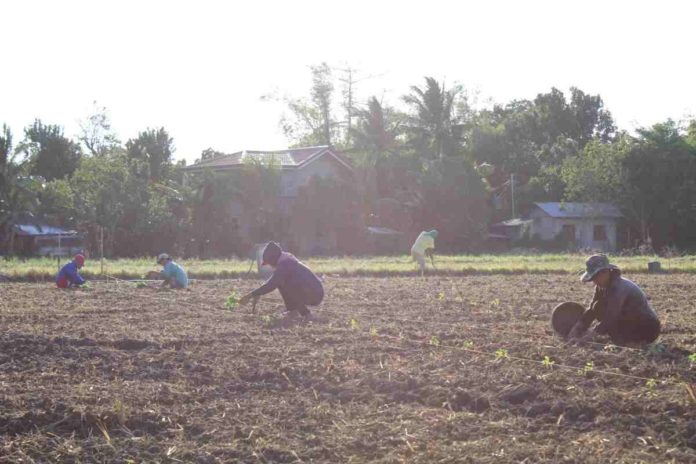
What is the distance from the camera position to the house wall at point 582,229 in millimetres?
49156

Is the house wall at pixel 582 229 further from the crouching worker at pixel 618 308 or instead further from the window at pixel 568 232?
the crouching worker at pixel 618 308

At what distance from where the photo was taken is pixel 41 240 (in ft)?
161

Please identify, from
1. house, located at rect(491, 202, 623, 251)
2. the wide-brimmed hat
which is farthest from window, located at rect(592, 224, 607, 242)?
the wide-brimmed hat

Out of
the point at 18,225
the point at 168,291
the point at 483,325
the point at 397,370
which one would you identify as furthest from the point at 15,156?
the point at 397,370

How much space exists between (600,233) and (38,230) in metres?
Result: 31.1

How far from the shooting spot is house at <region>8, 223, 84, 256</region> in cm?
4653

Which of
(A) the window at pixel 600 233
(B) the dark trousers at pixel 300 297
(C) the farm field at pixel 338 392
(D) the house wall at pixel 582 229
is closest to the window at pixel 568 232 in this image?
(D) the house wall at pixel 582 229

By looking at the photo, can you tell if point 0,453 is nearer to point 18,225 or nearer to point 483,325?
point 483,325

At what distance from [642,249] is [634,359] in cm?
3294

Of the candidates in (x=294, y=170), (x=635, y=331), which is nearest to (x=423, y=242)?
(x=635, y=331)

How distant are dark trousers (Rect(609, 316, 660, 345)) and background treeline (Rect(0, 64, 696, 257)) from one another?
34.0 metres

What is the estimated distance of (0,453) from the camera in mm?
5738

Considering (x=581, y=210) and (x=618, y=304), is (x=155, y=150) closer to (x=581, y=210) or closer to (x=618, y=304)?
(x=581, y=210)

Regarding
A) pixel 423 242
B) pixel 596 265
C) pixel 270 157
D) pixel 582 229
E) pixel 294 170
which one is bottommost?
pixel 596 265
